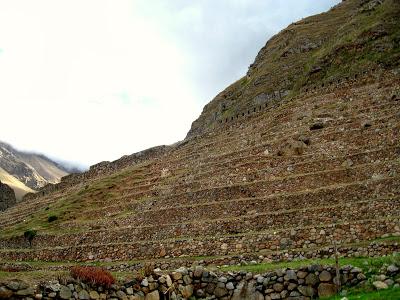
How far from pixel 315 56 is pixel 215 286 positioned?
7479 cm

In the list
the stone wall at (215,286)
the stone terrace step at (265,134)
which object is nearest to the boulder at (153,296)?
the stone wall at (215,286)

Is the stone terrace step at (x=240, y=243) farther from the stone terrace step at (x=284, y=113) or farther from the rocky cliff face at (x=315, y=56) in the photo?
the rocky cliff face at (x=315, y=56)

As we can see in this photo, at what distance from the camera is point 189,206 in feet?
121

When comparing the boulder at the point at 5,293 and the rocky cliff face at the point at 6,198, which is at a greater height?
the rocky cliff face at the point at 6,198

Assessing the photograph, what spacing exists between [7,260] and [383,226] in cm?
3125

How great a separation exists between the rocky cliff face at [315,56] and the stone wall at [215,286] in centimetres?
4828

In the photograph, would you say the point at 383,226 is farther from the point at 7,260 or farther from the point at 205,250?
the point at 7,260

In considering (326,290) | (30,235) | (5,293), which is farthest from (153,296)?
(30,235)

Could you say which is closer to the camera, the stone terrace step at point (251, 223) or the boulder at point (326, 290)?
the boulder at point (326, 290)

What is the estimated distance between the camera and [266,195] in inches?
1374

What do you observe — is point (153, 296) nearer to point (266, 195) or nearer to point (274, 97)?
point (266, 195)

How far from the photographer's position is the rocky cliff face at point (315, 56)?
67188 mm

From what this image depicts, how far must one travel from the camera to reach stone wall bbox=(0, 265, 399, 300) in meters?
16.4

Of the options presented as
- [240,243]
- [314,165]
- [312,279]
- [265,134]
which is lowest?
[312,279]
